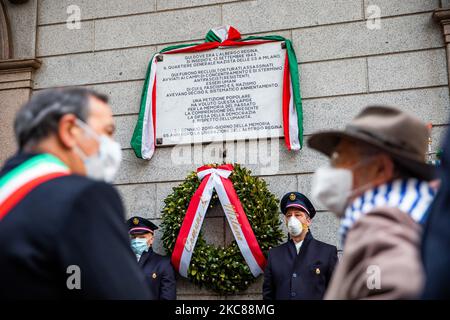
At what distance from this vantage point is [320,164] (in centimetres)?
→ 765

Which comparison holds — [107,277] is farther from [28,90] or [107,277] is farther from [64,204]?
[28,90]

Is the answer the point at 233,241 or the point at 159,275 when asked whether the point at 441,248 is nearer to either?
the point at 159,275

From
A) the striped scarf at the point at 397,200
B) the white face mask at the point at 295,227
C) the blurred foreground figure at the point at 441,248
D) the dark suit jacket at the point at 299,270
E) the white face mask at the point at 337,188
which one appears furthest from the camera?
the white face mask at the point at 295,227

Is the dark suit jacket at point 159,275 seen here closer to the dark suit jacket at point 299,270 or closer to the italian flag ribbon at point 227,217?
the italian flag ribbon at point 227,217

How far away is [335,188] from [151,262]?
5.03m

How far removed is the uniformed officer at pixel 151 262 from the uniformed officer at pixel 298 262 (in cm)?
119

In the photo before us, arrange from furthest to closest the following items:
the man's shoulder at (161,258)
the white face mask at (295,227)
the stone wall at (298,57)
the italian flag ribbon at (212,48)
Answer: the italian flag ribbon at (212,48) < the stone wall at (298,57) < the man's shoulder at (161,258) < the white face mask at (295,227)

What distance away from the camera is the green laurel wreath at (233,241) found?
7266 millimetres

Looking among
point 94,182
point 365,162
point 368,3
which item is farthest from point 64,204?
point 368,3

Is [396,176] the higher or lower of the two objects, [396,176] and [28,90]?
the lower

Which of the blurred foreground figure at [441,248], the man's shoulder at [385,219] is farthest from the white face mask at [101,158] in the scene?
the blurred foreground figure at [441,248]

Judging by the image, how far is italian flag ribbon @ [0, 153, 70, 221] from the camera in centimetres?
197
